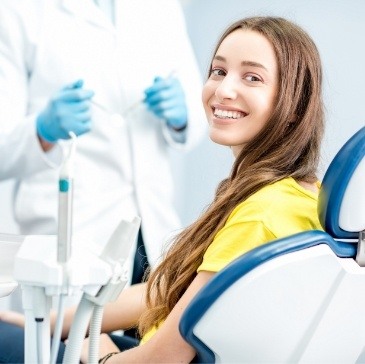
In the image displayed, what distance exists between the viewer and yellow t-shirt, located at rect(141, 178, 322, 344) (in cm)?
108

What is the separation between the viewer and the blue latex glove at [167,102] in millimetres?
2219

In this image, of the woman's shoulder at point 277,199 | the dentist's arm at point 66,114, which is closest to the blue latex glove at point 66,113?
the dentist's arm at point 66,114

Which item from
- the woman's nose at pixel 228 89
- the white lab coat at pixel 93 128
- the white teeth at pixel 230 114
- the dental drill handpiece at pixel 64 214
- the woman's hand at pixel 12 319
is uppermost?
the woman's nose at pixel 228 89

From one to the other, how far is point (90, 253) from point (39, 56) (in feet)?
4.24

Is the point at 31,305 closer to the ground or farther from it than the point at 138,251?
farther from it

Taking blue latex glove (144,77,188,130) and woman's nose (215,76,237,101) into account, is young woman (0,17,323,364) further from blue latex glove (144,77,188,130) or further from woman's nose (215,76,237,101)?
blue latex glove (144,77,188,130)

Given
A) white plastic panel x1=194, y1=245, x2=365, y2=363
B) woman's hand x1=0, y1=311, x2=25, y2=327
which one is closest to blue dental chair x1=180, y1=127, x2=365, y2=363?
white plastic panel x1=194, y1=245, x2=365, y2=363

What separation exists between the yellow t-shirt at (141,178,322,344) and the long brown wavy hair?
0.21 feet

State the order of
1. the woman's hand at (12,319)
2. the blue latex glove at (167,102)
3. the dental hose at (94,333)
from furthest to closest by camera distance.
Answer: the blue latex glove at (167,102) < the woman's hand at (12,319) < the dental hose at (94,333)

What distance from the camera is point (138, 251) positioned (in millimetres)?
2195

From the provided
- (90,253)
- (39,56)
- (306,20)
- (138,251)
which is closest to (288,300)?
(90,253)

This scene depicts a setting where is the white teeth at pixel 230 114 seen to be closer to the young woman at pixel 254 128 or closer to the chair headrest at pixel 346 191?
the young woman at pixel 254 128

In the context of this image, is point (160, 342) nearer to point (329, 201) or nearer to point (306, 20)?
point (329, 201)

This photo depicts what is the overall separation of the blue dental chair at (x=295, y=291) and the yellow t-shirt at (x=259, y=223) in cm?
7
